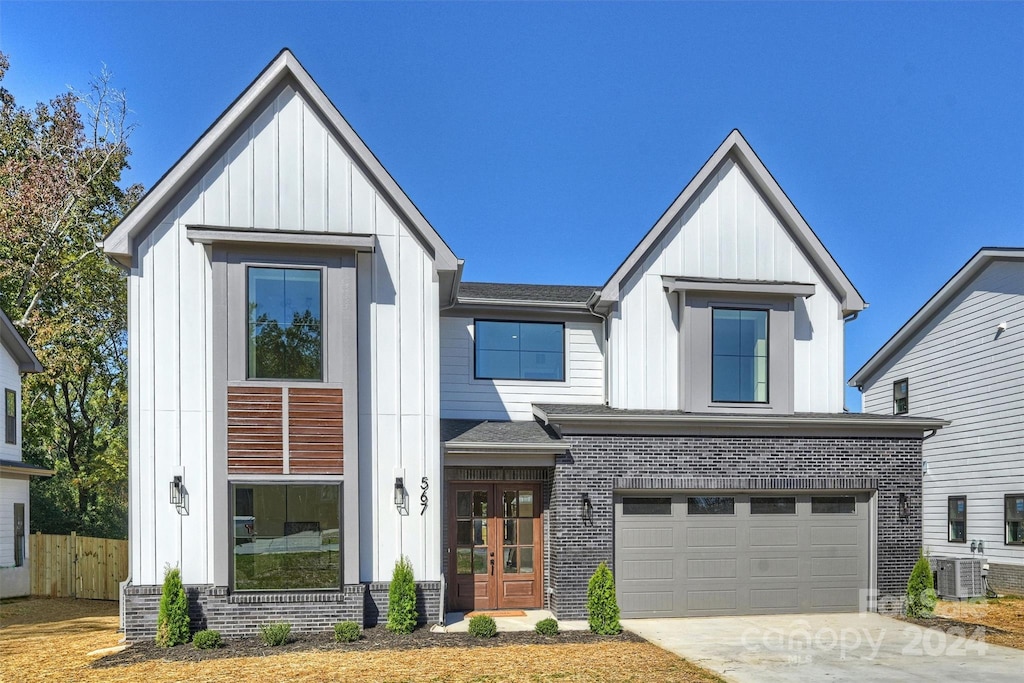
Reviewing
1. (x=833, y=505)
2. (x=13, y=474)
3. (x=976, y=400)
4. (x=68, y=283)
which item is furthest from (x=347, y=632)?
(x=68, y=283)

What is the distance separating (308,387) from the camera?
13.2m

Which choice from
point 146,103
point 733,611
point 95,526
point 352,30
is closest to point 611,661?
point 733,611

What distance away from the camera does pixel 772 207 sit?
16438 mm

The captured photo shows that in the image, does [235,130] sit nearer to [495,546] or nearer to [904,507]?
[495,546]

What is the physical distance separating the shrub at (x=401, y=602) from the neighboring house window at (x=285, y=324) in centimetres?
351

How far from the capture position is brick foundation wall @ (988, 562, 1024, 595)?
59.3ft

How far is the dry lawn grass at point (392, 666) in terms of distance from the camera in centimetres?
1042

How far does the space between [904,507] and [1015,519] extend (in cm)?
499

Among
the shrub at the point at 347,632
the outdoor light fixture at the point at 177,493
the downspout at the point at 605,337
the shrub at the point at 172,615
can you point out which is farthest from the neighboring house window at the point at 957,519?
the outdoor light fixture at the point at 177,493

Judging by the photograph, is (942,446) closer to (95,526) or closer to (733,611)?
(733,611)

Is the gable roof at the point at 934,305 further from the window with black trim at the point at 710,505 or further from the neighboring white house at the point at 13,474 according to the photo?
the neighboring white house at the point at 13,474

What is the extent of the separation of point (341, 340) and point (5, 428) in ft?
43.4

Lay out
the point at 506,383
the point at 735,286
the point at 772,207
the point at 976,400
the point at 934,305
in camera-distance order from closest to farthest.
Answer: the point at 735,286 < the point at 772,207 < the point at 506,383 < the point at 976,400 < the point at 934,305

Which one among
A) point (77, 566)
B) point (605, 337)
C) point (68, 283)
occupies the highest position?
point (68, 283)
